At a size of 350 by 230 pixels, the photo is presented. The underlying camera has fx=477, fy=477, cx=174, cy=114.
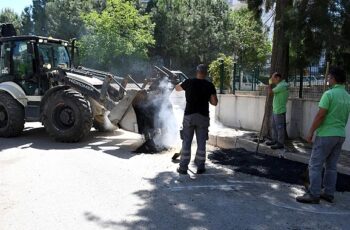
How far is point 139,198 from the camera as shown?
6562 mm

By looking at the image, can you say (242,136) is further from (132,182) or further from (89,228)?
(89,228)

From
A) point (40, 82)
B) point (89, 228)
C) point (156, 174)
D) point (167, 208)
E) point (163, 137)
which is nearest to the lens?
point (89, 228)

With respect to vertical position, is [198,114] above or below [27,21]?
below

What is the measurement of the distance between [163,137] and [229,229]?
5410 millimetres

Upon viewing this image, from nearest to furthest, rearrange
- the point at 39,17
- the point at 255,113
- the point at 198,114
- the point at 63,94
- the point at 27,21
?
the point at 198,114, the point at 63,94, the point at 255,113, the point at 39,17, the point at 27,21

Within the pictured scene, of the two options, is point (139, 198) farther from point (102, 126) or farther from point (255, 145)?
point (102, 126)

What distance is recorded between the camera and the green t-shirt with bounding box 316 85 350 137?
632 cm

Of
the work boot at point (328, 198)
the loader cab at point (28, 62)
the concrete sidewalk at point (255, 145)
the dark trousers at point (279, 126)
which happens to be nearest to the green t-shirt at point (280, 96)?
the dark trousers at point (279, 126)

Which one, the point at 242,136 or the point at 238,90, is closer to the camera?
the point at 242,136

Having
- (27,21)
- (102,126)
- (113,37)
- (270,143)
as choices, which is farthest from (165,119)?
(27,21)

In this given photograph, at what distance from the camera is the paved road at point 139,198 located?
5539 mm

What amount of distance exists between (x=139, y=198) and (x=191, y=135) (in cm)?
189

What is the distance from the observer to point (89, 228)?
17.4 feet

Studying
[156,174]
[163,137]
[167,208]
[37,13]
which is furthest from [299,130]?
[37,13]
